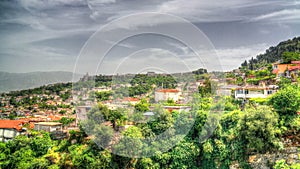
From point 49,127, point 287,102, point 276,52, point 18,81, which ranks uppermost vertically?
point 276,52

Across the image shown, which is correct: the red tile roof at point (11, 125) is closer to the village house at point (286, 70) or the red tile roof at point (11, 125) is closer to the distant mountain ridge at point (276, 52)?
the village house at point (286, 70)

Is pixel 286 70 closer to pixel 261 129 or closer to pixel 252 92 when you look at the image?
pixel 252 92

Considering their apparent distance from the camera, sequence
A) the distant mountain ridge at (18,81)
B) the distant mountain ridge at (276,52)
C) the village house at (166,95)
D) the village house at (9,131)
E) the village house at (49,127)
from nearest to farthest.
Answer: the village house at (166,95), the village house at (49,127), the village house at (9,131), the distant mountain ridge at (18,81), the distant mountain ridge at (276,52)

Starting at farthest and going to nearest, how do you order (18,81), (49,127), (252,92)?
1. (18,81)
2. (49,127)
3. (252,92)

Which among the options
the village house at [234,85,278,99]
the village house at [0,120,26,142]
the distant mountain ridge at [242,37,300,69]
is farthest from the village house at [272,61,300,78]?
the village house at [0,120,26,142]

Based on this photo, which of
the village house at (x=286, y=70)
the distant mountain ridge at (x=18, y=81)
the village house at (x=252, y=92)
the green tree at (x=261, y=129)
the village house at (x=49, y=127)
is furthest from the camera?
the distant mountain ridge at (x=18, y=81)

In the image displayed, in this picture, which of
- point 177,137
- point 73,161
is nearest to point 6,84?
point 73,161

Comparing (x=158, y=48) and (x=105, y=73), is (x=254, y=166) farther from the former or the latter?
(x=105, y=73)

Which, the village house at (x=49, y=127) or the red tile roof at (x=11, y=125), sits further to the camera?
the red tile roof at (x=11, y=125)

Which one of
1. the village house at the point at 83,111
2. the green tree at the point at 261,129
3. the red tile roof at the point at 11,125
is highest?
the village house at the point at 83,111

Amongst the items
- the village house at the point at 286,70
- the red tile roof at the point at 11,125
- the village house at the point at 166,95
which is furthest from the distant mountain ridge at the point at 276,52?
the red tile roof at the point at 11,125

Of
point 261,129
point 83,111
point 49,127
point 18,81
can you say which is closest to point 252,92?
point 261,129
